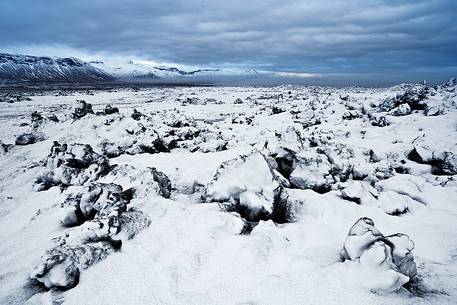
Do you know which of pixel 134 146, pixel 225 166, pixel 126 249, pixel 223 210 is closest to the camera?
pixel 126 249

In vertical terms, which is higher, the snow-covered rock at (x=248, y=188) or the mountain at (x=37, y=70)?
the mountain at (x=37, y=70)

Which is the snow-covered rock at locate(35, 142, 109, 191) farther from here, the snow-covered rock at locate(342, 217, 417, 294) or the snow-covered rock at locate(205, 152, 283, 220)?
the snow-covered rock at locate(342, 217, 417, 294)

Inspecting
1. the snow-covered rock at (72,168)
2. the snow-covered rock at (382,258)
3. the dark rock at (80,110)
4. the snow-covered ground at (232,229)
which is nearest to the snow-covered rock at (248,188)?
the snow-covered ground at (232,229)

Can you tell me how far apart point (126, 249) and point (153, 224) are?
681 millimetres

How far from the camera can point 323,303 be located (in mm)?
3518

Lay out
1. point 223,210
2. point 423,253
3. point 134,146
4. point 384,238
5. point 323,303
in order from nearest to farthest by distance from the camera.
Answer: point 323,303 < point 384,238 < point 423,253 < point 223,210 < point 134,146

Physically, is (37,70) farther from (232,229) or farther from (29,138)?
(232,229)

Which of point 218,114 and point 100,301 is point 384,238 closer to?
point 100,301

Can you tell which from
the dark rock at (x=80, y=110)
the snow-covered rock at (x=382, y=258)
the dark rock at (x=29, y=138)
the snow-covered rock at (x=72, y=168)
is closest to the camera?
the snow-covered rock at (x=382, y=258)

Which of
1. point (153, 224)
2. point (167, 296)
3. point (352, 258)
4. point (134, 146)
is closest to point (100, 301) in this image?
point (167, 296)

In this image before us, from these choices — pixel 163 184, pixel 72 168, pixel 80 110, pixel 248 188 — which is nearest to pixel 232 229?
pixel 248 188

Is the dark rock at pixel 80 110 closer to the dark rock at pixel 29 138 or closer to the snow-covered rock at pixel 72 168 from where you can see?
the dark rock at pixel 29 138

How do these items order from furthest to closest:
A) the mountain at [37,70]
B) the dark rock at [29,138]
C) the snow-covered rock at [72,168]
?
1. the mountain at [37,70]
2. the dark rock at [29,138]
3. the snow-covered rock at [72,168]

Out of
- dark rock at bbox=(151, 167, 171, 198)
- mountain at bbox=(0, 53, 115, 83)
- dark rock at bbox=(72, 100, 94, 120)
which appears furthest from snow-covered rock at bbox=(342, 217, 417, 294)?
mountain at bbox=(0, 53, 115, 83)
